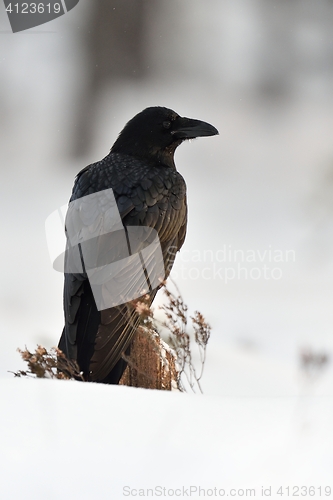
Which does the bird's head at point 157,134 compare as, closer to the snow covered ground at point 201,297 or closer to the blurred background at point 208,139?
the snow covered ground at point 201,297

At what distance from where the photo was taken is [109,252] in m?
3.75

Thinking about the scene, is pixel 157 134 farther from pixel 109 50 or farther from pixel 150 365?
pixel 109 50

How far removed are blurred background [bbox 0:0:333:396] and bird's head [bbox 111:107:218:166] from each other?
12.5 ft

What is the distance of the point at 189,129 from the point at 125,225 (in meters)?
1.23

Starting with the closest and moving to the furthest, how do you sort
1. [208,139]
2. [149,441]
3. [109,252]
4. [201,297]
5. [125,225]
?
[149,441] → [109,252] → [125,225] → [201,297] → [208,139]

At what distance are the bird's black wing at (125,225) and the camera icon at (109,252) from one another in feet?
0.10

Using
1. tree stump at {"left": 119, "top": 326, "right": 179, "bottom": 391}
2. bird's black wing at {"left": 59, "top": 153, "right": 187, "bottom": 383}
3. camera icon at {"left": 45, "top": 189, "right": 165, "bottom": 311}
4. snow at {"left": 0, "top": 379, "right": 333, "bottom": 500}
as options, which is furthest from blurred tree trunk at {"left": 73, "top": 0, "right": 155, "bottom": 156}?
snow at {"left": 0, "top": 379, "right": 333, "bottom": 500}

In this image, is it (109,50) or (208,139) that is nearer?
(109,50)

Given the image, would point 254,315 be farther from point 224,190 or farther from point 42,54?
point 42,54

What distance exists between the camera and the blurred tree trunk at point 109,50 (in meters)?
13.2

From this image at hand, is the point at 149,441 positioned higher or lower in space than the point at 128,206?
lower

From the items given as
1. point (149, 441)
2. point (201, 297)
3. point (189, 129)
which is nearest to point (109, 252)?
point (189, 129)

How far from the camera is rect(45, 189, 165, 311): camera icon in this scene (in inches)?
144

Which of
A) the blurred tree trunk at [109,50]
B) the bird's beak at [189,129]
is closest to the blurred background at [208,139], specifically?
the blurred tree trunk at [109,50]
